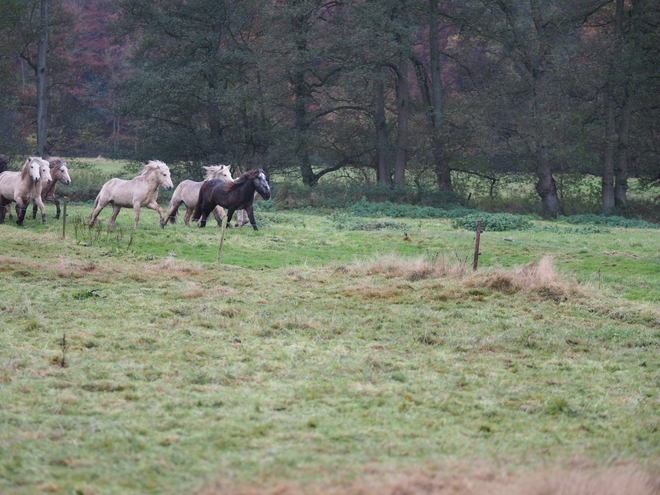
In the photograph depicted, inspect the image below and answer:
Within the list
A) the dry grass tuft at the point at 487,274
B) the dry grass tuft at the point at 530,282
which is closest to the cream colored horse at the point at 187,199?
the dry grass tuft at the point at 487,274

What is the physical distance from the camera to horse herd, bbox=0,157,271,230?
18141 mm

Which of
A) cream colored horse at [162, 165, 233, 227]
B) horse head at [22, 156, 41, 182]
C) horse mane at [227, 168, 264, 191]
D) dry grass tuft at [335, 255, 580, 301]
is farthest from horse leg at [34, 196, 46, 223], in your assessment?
dry grass tuft at [335, 255, 580, 301]

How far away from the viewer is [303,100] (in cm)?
3231

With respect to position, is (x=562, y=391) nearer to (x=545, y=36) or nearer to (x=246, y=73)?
(x=545, y=36)

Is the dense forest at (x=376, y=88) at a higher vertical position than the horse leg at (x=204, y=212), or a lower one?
higher

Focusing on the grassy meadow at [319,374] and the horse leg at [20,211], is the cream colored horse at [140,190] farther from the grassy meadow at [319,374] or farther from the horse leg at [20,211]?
the grassy meadow at [319,374]

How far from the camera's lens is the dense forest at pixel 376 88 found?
2892cm

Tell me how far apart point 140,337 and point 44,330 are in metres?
1.12

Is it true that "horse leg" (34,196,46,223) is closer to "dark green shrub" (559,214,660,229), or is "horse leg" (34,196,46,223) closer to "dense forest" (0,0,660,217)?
"dense forest" (0,0,660,217)

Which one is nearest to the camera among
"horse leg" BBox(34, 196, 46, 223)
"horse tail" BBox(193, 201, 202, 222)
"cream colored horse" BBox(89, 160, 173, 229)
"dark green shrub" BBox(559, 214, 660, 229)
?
"cream colored horse" BBox(89, 160, 173, 229)

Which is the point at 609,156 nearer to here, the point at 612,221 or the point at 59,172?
the point at 612,221

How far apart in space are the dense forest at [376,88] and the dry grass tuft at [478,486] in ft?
84.9

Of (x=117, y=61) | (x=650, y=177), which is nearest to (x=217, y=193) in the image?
(x=650, y=177)

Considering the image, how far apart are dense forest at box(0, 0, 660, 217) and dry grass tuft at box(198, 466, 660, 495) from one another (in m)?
25.9
